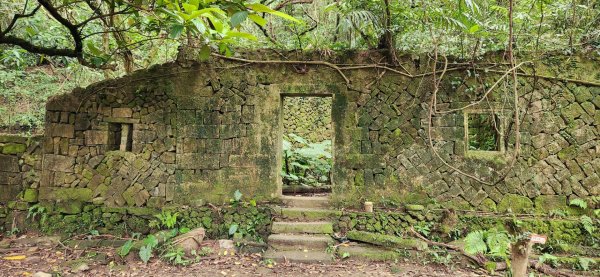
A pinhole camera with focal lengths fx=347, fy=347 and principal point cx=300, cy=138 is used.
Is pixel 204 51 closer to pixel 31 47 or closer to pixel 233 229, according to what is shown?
pixel 31 47

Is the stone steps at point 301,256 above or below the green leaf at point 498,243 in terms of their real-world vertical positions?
below

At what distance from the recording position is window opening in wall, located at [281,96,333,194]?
21.0 ft

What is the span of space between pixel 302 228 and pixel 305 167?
2237 millimetres

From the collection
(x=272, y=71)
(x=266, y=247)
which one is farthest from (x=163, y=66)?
(x=266, y=247)

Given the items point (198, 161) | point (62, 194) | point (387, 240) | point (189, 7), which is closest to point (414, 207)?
point (387, 240)

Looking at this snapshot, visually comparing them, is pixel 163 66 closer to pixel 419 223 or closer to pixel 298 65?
pixel 298 65

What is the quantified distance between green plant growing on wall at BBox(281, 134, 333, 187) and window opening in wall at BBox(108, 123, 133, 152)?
2629mm

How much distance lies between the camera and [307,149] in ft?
24.2

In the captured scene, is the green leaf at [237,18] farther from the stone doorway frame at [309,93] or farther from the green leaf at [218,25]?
the stone doorway frame at [309,93]

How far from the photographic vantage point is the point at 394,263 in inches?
168

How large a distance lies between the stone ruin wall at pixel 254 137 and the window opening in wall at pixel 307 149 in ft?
1.87

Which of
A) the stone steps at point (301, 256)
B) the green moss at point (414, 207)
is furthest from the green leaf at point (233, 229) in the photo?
the green moss at point (414, 207)

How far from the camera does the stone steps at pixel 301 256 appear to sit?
166 inches

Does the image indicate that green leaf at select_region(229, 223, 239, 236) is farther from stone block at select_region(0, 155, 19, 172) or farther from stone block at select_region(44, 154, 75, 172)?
stone block at select_region(0, 155, 19, 172)
